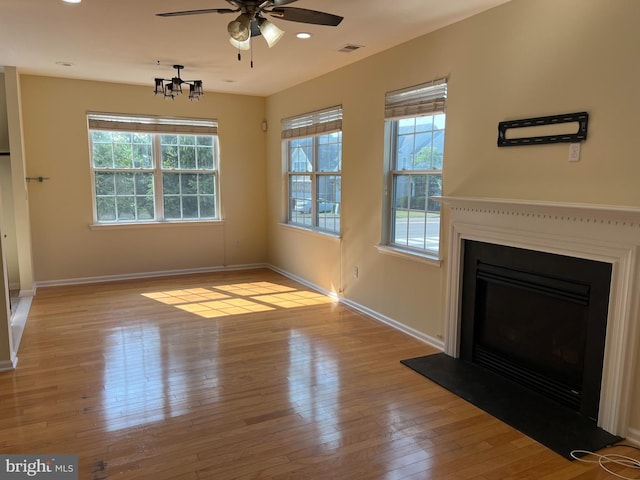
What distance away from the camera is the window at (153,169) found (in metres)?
5.98

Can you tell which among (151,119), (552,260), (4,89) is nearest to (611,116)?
(552,260)

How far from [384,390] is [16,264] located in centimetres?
486

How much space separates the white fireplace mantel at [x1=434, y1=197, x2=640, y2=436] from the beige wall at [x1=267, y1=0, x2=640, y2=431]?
10 cm

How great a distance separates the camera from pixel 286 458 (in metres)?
2.29

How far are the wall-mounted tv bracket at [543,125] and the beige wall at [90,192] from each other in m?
4.44

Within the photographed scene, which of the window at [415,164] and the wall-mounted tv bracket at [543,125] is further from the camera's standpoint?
the window at [415,164]

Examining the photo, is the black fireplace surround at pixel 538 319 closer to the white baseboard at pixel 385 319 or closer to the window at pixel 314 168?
the white baseboard at pixel 385 319

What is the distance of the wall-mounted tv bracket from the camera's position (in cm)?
259

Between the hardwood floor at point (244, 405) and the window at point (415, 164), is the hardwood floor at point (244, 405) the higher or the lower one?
the lower one

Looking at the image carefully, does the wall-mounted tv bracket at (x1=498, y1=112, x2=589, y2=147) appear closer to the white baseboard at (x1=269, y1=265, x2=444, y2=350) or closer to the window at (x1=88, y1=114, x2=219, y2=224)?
the white baseboard at (x1=269, y1=265, x2=444, y2=350)

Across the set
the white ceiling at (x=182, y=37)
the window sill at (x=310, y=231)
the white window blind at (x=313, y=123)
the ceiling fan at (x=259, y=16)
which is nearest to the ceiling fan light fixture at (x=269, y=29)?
the ceiling fan at (x=259, y=16)

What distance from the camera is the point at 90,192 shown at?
19.4ft

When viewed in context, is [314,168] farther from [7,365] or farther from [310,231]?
[7,365]

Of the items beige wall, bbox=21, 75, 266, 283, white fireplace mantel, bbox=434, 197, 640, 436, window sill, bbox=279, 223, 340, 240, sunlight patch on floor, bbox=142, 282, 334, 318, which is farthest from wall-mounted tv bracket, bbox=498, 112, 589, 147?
beige wall, bbox=21, 75, 266, 283
